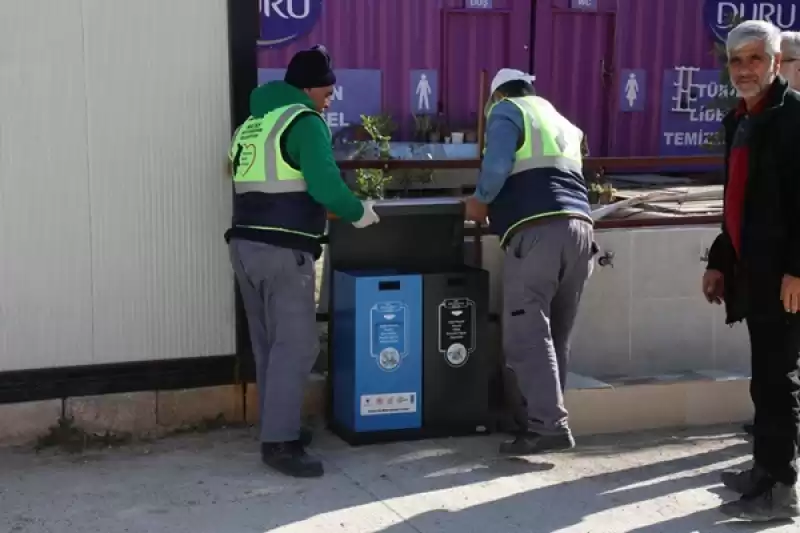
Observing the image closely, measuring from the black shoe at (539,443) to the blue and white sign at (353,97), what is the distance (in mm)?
7255

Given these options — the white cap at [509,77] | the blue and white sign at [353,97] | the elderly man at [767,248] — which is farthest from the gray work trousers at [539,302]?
the blue and white sign at [353,97]

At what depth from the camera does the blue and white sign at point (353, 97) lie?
11.7 meters

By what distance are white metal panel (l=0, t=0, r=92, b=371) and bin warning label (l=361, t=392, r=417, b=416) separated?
4.24 feet

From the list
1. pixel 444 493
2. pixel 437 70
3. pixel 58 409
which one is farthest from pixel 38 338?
pixel 437 70

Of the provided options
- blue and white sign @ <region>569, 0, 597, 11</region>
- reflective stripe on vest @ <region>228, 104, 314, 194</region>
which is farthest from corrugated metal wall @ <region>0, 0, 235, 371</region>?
blue and white sign @ <region>569, 0, 597, 11</region>

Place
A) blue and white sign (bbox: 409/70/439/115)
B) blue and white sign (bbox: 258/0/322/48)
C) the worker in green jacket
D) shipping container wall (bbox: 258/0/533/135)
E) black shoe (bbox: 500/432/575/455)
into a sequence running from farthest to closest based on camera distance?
blue and white sign (bbox: 409/70/439/115) → shipping container wall (bbox: 258/0/533/135) → blue and white sign (bbox: 258/0/322/48) → black shoe (bbox: 500/432/575/455) → the worker in green jacket

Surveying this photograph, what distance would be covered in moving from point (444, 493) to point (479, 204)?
1.30 meters

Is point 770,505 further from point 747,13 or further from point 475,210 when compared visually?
point 747,13

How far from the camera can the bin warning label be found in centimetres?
509

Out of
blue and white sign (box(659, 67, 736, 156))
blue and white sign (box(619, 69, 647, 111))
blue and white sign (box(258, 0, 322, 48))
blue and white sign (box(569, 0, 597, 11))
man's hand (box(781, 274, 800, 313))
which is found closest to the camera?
man's hand (box(781, 274, 800, 313))

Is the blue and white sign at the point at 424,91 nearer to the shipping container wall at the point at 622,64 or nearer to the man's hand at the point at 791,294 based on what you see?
the shipping container wall at the point at 622,64

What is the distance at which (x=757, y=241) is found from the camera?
4090 mm

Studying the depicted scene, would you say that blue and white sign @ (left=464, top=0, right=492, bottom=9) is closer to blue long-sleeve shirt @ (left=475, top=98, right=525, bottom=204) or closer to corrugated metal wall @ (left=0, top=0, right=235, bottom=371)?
corrugated metal wall @ (left=0, top=0, right=235, bottom=371)

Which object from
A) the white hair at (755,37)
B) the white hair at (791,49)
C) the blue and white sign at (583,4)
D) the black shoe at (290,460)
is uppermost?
the blue and white sign at (583,4)
